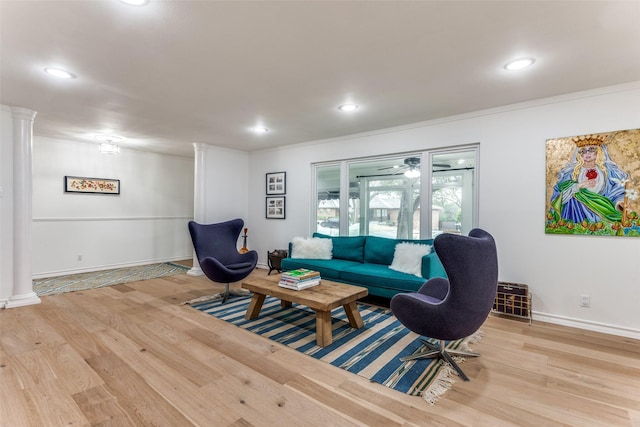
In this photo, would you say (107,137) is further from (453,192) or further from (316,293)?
(453,192)

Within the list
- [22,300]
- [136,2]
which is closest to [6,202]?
[22,300]

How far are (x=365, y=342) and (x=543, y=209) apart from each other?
2.38 m

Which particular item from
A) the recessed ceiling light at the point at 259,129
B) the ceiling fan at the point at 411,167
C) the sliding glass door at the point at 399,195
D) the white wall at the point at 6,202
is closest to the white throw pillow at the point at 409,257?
the sliding glass door at the point at 399,195

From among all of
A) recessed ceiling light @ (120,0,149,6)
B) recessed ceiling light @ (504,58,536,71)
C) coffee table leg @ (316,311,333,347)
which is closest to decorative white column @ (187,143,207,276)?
coffee table leg @ (316,311,333,347)

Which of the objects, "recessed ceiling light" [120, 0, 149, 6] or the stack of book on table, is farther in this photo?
the stack of book on table

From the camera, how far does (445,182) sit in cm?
401

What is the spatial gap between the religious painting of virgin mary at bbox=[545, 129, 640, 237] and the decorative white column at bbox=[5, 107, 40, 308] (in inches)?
238

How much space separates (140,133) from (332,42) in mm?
3973

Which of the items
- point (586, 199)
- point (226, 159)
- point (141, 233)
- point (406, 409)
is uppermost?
point (226, 159)

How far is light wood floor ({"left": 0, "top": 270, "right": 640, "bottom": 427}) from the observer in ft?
5.73

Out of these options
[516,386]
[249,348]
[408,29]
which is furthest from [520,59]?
[249,348]

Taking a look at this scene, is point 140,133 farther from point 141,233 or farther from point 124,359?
point 124,359

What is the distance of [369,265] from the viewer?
4.09m

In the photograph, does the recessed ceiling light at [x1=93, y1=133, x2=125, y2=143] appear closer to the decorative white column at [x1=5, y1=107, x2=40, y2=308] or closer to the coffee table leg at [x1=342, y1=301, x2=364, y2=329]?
the decorative white column at [x1=5, y1=107, x2=40, y2=308]
